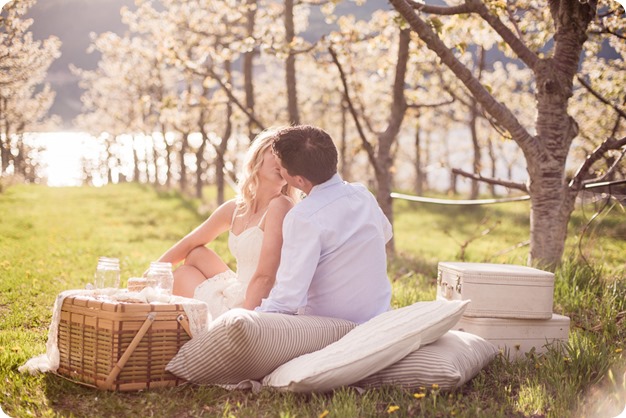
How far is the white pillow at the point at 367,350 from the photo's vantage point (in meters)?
3.37

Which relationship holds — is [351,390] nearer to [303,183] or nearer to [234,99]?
[303,183]

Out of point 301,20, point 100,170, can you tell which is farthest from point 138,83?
point 100,170

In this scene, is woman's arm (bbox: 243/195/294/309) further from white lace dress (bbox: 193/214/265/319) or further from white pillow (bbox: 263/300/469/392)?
white pillow (bbox: 263/300/469/392)

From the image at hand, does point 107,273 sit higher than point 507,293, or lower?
higher

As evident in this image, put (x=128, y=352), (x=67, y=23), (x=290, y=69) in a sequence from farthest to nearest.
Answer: (x=290, y=69), (x=67, y=23), (x=128, y=352)

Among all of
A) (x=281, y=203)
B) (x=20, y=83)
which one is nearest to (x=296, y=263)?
(x=281, y=203)

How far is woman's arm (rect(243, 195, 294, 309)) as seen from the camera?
4.06 m

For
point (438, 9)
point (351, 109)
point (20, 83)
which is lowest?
point (351, 109)

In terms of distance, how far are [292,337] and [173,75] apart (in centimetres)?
2496

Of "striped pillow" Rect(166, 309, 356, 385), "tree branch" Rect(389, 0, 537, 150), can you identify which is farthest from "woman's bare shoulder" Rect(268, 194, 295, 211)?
"tree branch" Rect(389, 0, 537, 150)

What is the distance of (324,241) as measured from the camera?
12.4 ft

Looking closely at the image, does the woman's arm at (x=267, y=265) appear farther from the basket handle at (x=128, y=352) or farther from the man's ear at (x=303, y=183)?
the basket handle at (x=128, y=352)

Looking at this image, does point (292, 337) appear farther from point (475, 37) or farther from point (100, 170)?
point (100, 170)

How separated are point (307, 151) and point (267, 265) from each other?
729 mm
